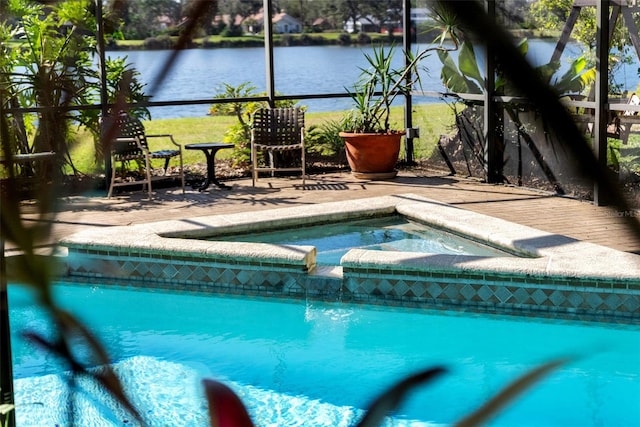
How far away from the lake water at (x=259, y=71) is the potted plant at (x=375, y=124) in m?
0.23

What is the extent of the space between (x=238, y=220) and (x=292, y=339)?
6.50 feet

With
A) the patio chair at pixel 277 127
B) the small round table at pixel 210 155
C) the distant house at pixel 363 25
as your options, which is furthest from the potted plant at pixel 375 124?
the distant house at pixel 363 25

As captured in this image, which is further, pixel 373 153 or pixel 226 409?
pixel 373 153

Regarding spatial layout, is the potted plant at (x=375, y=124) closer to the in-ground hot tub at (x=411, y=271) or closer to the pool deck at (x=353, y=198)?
the pool deck at (x=353, y=198)

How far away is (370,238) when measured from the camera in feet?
23.7

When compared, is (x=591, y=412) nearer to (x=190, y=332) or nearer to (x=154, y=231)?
(x=190, y=332)

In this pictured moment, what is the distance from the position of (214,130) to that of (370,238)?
43.2 feet

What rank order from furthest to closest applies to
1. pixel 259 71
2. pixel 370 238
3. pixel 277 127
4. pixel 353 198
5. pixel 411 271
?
pixel 259 71 < pixel 277 127 < pixel 353 198 < pixel 370 238 < pixel 411 271

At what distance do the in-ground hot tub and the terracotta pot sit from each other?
267 cm

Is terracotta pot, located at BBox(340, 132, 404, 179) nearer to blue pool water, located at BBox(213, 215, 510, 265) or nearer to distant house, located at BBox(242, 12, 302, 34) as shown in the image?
blue pool water, located at BBox(213, 215, 510, 265)

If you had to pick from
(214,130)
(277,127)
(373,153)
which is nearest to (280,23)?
(373,153)

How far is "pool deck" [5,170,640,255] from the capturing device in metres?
7.21

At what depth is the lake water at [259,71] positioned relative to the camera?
0.32 meters

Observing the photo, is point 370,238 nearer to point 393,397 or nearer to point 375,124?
point 375,124
